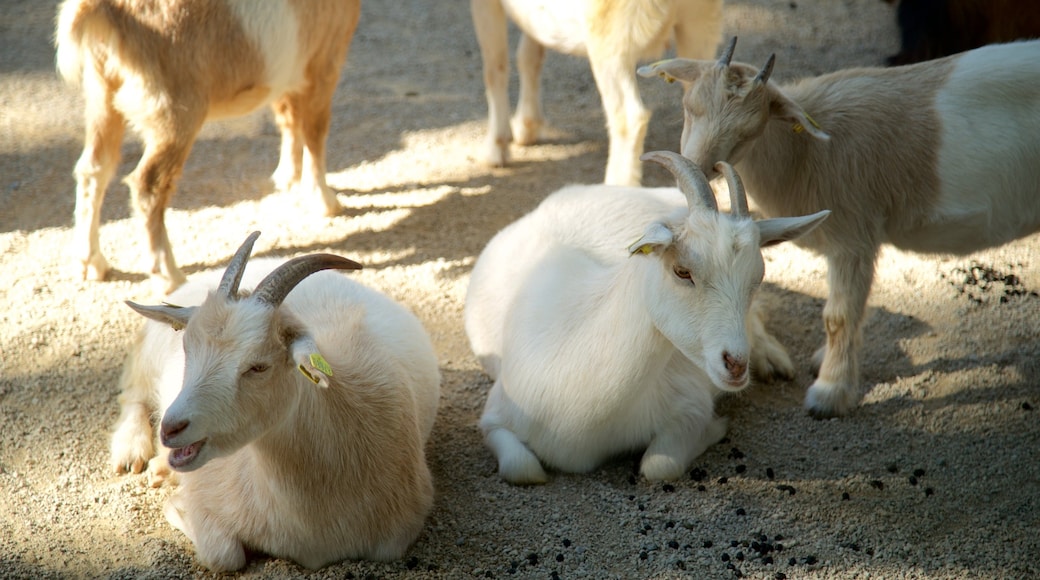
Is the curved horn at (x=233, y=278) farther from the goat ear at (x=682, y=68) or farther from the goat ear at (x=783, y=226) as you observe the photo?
the goat ear at (x=682, y=68)

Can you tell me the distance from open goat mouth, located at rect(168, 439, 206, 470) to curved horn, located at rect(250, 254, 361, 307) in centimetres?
46

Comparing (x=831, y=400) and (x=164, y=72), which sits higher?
(x=164, y=72)

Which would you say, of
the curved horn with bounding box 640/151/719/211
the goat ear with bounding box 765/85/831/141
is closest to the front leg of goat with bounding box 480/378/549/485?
the curved horn with bounding box 640/151/719/211

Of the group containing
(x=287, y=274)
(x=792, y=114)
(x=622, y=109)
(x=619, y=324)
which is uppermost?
(x=792, y=114)

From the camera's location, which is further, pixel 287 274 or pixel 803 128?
pixel 803 128

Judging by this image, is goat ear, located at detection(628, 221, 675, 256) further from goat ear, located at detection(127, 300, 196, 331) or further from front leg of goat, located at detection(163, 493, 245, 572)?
front leg of goat, located at detection(163, 493, 245, 572)

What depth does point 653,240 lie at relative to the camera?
326 centimetres

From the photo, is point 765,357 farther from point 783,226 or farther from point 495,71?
point 495,71

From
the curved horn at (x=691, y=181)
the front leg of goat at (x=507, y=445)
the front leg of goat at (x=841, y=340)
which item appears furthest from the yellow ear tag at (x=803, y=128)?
the front leg of goat at (x=507, y=445)

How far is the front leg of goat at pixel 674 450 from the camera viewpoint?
3.87 m

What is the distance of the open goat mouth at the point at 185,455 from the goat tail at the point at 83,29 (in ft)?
8.30

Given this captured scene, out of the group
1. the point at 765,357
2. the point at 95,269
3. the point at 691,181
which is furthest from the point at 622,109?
the point at 95,269

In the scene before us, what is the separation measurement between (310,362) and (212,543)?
0.93 meters

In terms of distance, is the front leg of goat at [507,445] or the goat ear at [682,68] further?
the goat ear at [682,68]
